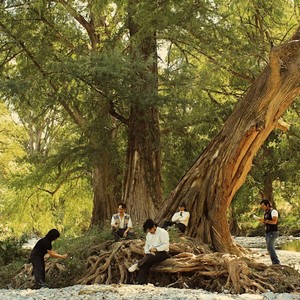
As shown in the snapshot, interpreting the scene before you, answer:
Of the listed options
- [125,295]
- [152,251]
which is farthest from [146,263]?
Answer: [125,295]

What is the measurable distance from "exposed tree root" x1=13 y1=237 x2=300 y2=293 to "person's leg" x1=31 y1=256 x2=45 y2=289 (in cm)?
29

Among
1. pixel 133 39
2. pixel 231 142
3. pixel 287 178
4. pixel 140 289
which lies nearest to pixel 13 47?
pixel 133 39

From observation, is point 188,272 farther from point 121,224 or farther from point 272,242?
point 121,224

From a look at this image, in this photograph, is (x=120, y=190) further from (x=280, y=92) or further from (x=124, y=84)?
(x=280, y=92)

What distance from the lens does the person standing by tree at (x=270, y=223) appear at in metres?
10.0

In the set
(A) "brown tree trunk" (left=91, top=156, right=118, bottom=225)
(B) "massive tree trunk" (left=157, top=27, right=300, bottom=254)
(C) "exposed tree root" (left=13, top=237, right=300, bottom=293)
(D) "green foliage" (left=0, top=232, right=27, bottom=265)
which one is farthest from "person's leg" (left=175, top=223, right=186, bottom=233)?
(A) "brown tree trunk" (left=91, top=156, right=118, bottom=225)

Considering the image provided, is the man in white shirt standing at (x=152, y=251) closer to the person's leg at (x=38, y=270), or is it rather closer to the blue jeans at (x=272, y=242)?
the person's leg at (x=38, y=270)

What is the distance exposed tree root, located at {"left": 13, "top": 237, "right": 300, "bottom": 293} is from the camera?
325 inches

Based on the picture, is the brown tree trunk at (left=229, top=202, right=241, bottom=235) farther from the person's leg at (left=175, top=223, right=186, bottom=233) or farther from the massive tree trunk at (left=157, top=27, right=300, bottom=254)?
the person's leg at (left=175, top=223, right=186, bottom=233)

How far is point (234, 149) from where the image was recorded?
11414mm

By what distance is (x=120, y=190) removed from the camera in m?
17.1

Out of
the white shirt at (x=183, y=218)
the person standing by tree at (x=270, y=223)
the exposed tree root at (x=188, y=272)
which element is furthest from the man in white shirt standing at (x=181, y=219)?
the person standing by tree at (x=270, y=223)

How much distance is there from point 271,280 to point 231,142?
143 inches

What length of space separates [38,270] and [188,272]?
2407 mm
